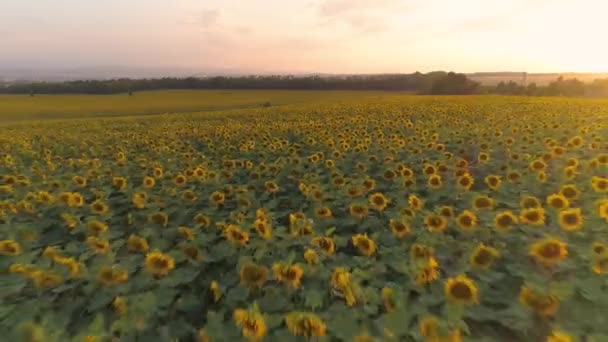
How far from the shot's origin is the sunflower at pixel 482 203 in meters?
4.26

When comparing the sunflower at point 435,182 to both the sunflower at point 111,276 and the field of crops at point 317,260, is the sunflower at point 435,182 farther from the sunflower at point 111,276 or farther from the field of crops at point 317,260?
the sunflower at point 111,276

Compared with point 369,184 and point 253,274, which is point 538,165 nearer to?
point 369,184

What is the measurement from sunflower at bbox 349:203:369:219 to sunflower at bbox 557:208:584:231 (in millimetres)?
1839

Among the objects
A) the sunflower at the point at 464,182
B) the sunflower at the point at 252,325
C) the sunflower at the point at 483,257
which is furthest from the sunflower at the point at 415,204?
the sunflower at the point at 252,325

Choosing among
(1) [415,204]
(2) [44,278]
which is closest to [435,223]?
(1) [415,204]

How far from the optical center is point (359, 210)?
4.52 meters

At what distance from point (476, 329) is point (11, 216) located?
195 inches

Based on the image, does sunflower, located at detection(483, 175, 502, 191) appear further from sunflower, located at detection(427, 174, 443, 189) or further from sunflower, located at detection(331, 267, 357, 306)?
sunflower, located at detection(331, 267, 357, 306)

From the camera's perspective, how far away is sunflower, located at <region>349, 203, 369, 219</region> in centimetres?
448

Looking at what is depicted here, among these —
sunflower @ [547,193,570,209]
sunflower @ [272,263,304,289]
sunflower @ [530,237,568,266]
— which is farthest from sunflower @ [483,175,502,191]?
sunflower @ [272,263,304,289]

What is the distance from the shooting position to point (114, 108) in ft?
140

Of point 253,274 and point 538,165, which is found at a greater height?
point 538,165

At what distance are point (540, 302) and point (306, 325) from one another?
4.87 feet

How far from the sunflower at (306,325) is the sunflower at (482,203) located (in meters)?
2.71
